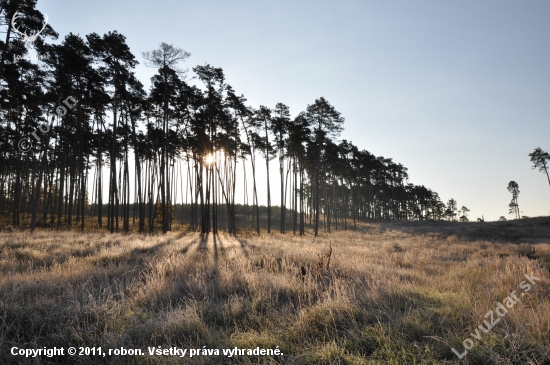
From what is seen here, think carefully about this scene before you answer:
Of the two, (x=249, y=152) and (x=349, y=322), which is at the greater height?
(x=249, y=152)

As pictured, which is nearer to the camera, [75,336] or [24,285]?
[75,336]

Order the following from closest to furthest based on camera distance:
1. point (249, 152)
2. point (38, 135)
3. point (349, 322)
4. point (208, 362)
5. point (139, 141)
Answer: point (208, 362) < point (349, 322) < point (38, 135) < point (139, 141) < point (249, 152)

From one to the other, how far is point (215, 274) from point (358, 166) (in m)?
53.1

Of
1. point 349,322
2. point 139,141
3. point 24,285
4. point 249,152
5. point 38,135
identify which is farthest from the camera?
point 249,152

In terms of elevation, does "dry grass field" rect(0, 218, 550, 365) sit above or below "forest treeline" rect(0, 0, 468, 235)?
below

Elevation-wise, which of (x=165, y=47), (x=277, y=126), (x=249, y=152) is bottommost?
(x=249, y=152)

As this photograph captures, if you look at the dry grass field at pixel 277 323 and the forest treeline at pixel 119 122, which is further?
the forest treeline at pixel 119 122

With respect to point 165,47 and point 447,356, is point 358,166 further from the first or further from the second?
point 447,356

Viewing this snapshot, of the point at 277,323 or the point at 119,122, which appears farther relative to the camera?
the point at 119,122

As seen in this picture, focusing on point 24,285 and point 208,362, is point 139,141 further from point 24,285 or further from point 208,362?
point 208,362

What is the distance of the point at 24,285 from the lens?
501cm

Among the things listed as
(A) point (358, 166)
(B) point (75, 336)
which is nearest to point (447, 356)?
(B) point (75, 336)

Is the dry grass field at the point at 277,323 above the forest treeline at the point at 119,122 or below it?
below

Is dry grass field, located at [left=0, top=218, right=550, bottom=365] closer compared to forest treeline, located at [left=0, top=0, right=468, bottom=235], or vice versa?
dry grass field, located at [left=0, top=218, right=550, bottom=365]
